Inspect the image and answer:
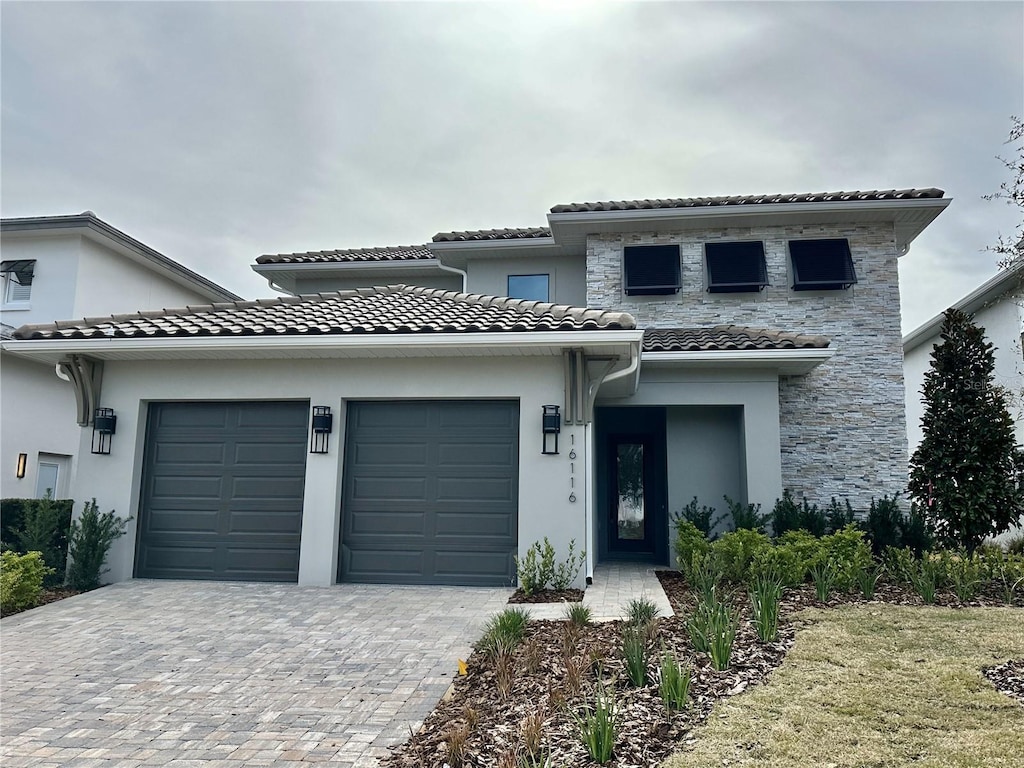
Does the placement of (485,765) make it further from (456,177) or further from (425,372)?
(456,177)

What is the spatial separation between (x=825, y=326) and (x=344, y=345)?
30.8 ft

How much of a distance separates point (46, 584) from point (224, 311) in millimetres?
4602

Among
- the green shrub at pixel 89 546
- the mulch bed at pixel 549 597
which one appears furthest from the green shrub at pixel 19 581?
the mulch bed at pixel 549 597

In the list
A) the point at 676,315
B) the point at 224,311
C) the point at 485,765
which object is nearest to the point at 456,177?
the point at 676,315

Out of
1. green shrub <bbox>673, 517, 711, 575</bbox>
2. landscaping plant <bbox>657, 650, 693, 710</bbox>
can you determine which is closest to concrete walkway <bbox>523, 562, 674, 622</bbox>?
green shrub <bbox>673, 517, 711, 575</bbox>

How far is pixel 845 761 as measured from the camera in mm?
3799

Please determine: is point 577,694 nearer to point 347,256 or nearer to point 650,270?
point 650,270

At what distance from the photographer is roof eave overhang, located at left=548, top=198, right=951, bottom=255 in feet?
43.3

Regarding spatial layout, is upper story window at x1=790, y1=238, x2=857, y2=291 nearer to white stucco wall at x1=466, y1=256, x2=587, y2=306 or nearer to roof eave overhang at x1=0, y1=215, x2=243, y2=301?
white stucco wall at x1=466, y1=256, x2=587, y2=306

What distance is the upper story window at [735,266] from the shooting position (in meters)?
13.7

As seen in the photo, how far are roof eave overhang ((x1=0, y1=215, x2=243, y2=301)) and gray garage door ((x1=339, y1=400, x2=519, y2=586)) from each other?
35.7ft

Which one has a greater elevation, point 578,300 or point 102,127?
point 102,127

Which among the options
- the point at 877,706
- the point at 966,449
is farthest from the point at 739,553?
the point at 877,706

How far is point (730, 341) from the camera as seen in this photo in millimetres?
11477
